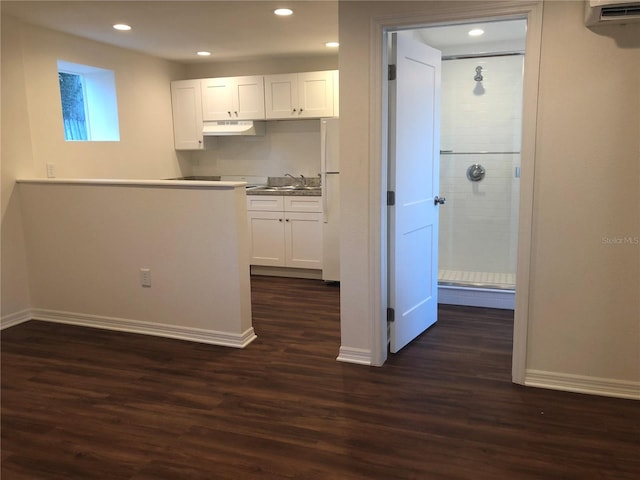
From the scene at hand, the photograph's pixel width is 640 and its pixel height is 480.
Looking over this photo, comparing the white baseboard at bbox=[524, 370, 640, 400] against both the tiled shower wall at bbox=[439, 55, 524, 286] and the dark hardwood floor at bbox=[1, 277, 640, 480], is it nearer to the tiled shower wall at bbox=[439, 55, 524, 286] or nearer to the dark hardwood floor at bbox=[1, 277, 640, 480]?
the dark hardwood floor at bbox=[1, 277, 640, 480]

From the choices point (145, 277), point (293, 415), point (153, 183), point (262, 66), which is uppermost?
point (262, 66)

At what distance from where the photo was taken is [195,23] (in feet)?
13.3

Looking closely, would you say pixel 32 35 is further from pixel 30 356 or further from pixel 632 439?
pixel 632 439

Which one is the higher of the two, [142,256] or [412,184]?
A: [412,184]

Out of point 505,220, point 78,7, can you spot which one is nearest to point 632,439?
point 505,220

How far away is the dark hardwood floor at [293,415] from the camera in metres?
2.17

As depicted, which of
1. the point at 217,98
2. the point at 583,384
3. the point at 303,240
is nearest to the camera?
the point at 583,384

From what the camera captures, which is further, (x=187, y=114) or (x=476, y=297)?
(x=187, y=114)

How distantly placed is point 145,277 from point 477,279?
2.90m

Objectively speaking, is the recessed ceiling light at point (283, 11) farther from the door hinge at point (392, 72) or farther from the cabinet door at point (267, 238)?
the cabinet door at point (267, 238)

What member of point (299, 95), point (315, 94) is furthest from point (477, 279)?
point (299, 95)

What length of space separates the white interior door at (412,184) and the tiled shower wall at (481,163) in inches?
47.5

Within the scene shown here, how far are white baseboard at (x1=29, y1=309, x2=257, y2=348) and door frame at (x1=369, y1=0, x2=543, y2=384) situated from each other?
3.26 ft

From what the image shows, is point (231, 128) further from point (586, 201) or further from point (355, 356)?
point (586, 201)
